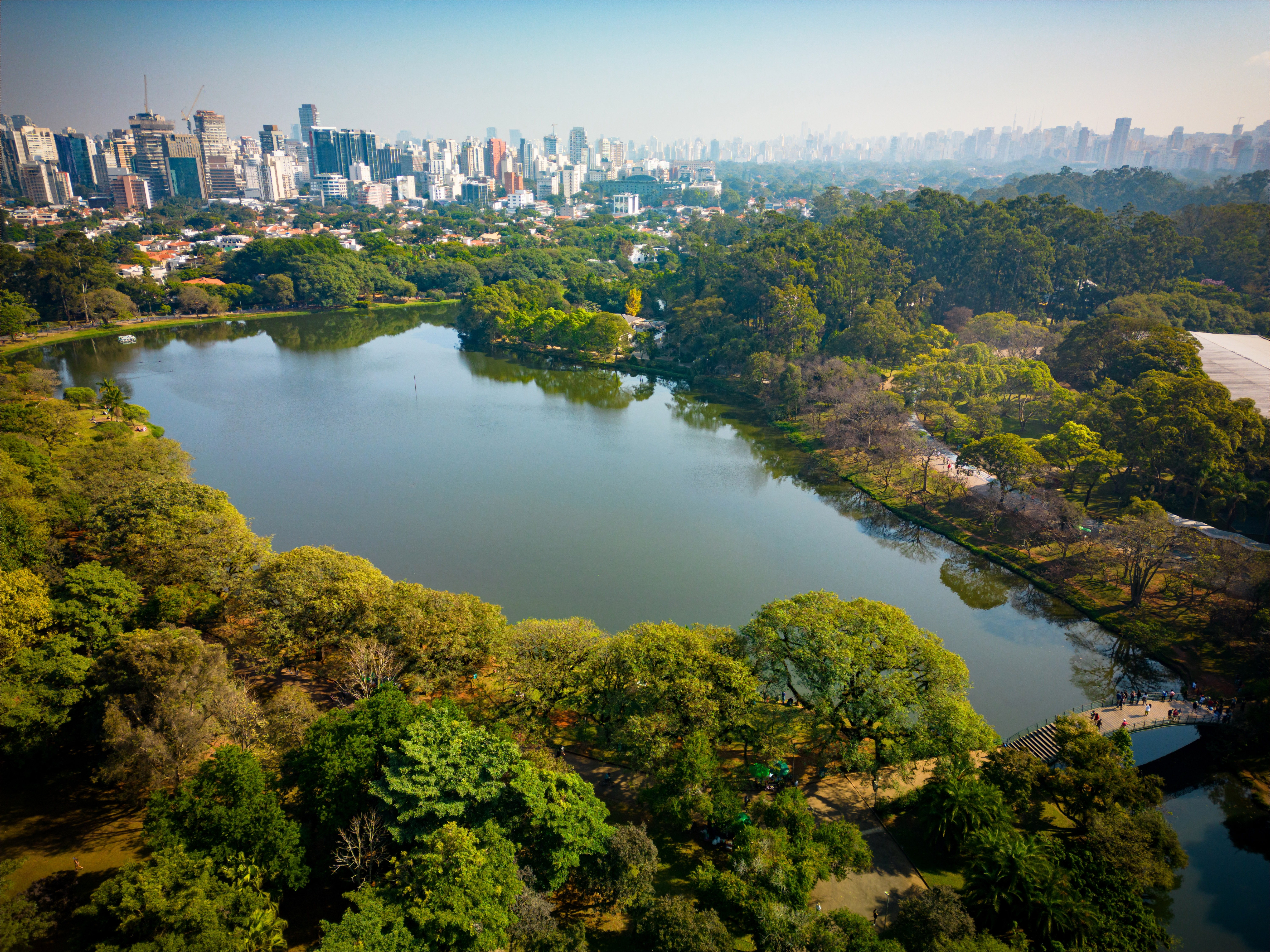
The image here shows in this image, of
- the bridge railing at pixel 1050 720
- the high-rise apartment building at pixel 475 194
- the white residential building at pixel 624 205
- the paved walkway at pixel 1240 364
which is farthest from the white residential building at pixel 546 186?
the bridge railing at pixel 1050 720

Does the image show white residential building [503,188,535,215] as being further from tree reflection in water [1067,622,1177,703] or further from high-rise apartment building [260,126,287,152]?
tree reflection in water [1067,622,1177,703]

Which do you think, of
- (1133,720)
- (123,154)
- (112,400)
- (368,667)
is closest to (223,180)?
(123,154)

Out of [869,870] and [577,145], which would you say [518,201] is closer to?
[577,145]

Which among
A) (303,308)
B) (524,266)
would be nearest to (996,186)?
(524,266)

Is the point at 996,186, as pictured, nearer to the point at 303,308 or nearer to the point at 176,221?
the point at 303,308

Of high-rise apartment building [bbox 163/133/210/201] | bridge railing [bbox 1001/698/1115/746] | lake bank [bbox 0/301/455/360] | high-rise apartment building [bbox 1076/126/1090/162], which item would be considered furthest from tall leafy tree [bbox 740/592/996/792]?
high-rise apartment building [bbox 1076/126/1090/162]

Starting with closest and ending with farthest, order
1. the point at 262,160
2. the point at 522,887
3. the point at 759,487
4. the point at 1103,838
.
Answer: the point at 522,887, the point at 1103,838, the point at 759,487, the point at 262,160
